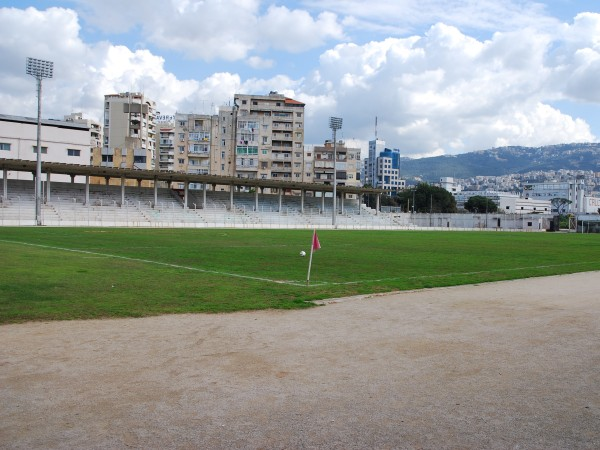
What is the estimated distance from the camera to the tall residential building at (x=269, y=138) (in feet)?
416

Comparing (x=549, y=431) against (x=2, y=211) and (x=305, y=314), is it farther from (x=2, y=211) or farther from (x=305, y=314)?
(x=2, y=211)

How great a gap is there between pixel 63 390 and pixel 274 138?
124386 mm

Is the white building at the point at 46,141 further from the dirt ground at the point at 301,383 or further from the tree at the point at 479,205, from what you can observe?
the tree at the point at 479,205

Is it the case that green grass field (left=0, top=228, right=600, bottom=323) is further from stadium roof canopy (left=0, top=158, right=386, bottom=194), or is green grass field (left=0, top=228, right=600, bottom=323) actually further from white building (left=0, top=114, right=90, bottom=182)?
white building (left=0, top=114, right=90, bottom=182)

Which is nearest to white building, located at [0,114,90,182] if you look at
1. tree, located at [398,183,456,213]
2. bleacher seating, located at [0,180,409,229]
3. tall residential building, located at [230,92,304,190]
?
bleacher seating, located at [0,180,409,229]

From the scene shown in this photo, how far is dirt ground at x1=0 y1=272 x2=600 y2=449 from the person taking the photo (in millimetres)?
4867

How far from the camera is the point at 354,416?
5305 mm

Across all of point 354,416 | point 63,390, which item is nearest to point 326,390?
point 354,416

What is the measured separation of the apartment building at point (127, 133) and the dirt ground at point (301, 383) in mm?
113530

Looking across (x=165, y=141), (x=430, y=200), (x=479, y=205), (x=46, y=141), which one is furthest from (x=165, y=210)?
(x=479, y=205)

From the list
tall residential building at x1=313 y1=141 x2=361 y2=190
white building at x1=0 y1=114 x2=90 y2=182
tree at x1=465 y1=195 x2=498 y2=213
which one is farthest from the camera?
tree at x1=465 y1=195 x2=498 y2=213

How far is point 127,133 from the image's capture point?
445 feet

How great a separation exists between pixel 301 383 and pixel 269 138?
406ft

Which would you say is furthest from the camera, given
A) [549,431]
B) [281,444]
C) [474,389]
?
[474,389]
